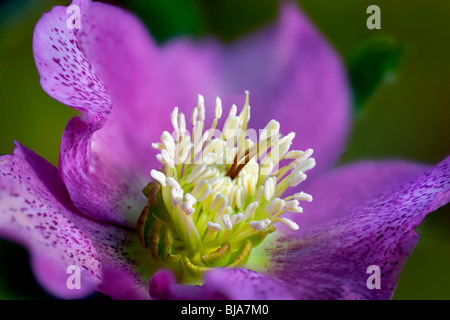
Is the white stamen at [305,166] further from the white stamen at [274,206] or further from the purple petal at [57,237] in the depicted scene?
the purple petal at [57,237]

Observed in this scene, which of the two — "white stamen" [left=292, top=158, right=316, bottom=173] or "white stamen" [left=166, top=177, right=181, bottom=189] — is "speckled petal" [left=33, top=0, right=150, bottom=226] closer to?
"white stamen" [left=166, top=177, right=181, bottom=189]

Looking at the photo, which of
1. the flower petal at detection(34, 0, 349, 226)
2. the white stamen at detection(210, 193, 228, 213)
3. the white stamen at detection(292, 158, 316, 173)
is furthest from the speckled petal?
the white stamen at detection(292, 158, 316, 173)

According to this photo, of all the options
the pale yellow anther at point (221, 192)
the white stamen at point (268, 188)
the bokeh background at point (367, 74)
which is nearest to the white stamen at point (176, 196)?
the pale yellow anther at point (221, 192)

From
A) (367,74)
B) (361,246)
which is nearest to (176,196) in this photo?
(361,246)

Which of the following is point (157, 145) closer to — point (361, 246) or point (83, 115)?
point (83, 115)

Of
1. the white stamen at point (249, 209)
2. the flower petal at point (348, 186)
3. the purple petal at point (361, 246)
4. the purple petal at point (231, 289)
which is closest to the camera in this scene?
the purple petal at point (231, 289)

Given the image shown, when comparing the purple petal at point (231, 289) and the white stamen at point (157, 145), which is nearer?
the purple petal at point (231, 289)
